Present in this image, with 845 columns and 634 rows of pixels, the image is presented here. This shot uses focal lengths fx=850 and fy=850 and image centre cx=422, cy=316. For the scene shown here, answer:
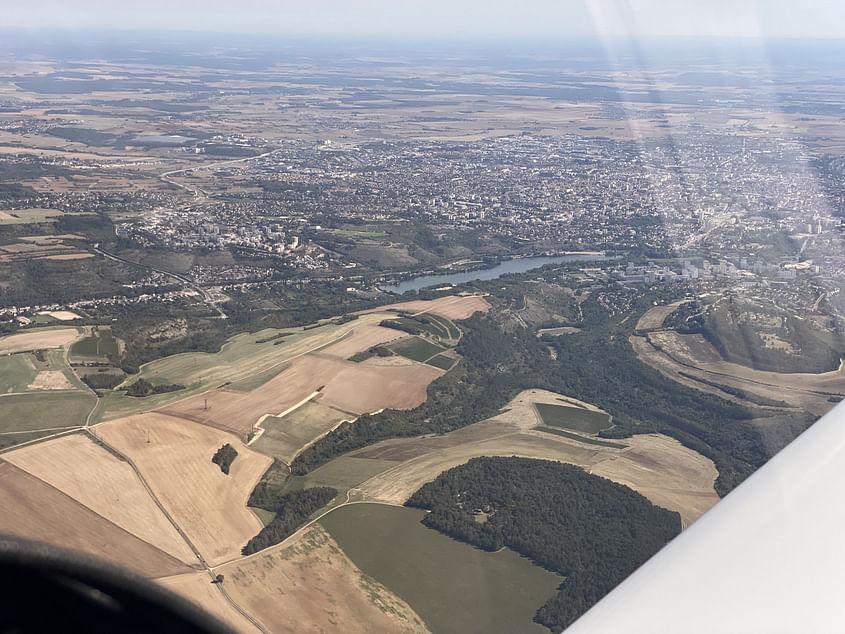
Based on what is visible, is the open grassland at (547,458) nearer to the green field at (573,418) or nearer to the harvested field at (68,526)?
the green field at (573,418)

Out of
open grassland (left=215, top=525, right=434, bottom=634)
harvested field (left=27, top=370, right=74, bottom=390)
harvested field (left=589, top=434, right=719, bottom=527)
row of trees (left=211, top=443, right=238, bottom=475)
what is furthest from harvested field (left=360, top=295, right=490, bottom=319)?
open grassland (left=215, top=525, right=434, bottom=634)

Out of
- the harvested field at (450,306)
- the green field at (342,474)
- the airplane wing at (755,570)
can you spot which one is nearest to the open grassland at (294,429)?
the green field at (342,474)

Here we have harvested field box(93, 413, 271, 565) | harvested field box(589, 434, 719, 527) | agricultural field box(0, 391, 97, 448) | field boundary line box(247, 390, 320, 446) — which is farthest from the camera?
field boundary line box(247, 390, 320, 446)

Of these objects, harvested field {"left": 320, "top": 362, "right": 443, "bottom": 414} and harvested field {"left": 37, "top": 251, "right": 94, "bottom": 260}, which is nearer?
harvested field {"left": 320, "top": 362, "right": 443, "bottom": 414}

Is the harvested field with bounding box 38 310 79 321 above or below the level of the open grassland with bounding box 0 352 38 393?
below

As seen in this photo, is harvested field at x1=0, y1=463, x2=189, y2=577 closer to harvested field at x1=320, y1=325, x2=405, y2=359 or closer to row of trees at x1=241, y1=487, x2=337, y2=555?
row of trees at x1=241, y1=487, x2=337, y2=555

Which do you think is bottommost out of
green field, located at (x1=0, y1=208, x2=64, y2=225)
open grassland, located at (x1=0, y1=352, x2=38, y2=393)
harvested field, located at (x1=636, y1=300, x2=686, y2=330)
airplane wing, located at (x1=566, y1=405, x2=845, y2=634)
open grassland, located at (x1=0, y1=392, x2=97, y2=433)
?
harvested field, located at (x1=636, y1=300, x2=686, y2=330)

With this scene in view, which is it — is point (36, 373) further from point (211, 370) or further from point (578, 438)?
point (578, 438)
